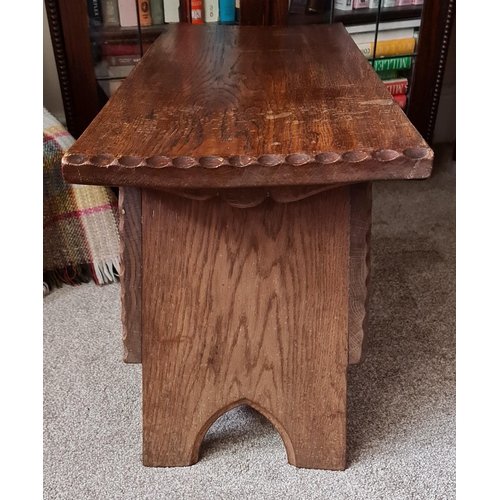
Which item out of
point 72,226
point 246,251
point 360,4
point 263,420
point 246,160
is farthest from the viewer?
point 360,4

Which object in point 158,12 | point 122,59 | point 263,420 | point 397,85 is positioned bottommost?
point 263,420

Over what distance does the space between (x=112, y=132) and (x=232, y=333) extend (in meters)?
0.34

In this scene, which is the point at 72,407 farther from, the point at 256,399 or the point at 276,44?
the point at 276,44

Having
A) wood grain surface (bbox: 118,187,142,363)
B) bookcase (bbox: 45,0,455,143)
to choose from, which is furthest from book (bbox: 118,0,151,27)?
wood grain surface (bbox: 118,187,142,363)

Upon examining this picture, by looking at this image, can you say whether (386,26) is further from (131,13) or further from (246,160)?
(246,160)

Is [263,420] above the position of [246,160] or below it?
below

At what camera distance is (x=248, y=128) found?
803 millimetres

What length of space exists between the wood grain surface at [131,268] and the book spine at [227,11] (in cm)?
97

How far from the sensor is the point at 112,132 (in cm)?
80

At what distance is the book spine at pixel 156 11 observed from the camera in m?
Answer: 1.66

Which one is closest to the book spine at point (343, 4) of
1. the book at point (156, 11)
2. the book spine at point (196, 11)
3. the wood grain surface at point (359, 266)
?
the book spine at point (196, 11)

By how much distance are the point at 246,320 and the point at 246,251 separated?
107mm

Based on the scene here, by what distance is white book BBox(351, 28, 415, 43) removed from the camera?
1.73 meters

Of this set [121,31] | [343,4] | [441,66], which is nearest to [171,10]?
[121,31]
